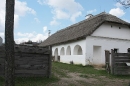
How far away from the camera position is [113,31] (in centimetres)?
2195

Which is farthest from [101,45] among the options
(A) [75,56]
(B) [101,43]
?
(A) [75,56]

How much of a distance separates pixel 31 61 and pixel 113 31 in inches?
575

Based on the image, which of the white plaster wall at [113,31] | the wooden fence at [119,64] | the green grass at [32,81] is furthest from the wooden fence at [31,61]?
the white plaster wall at [113,31]

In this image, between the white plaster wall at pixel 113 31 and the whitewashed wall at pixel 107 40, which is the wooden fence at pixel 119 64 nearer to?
the whitewashed wall at pixel 107 40

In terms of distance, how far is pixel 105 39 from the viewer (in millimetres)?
21281

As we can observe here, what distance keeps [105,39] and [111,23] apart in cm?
200

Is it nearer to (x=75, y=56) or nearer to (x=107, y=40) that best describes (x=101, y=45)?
(x=107, y=40)

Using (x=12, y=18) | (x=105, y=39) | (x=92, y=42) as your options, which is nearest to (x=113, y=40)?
(x=105, y=39)

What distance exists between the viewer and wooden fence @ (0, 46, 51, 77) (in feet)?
29.5

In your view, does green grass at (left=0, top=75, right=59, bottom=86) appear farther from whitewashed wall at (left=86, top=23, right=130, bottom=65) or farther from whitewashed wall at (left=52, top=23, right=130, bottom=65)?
whitewashed wall at (left=86, top=23, right=130, bottom=65)

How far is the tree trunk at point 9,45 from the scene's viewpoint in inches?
214

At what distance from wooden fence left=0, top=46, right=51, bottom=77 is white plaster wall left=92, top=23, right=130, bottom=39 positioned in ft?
39.0

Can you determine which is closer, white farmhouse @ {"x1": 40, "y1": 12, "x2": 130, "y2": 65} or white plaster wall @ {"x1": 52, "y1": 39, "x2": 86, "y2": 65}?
white farmhouse @ {"x1": 40, "y1": 12, "x2": 130, "y2": 65}

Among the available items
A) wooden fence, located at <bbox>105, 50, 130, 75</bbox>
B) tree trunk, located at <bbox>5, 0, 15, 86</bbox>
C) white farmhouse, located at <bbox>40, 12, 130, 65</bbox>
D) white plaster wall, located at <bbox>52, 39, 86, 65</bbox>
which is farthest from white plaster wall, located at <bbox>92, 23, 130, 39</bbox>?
tree trunk, located at <bbox>5, 0, 15, 86</bbox>
